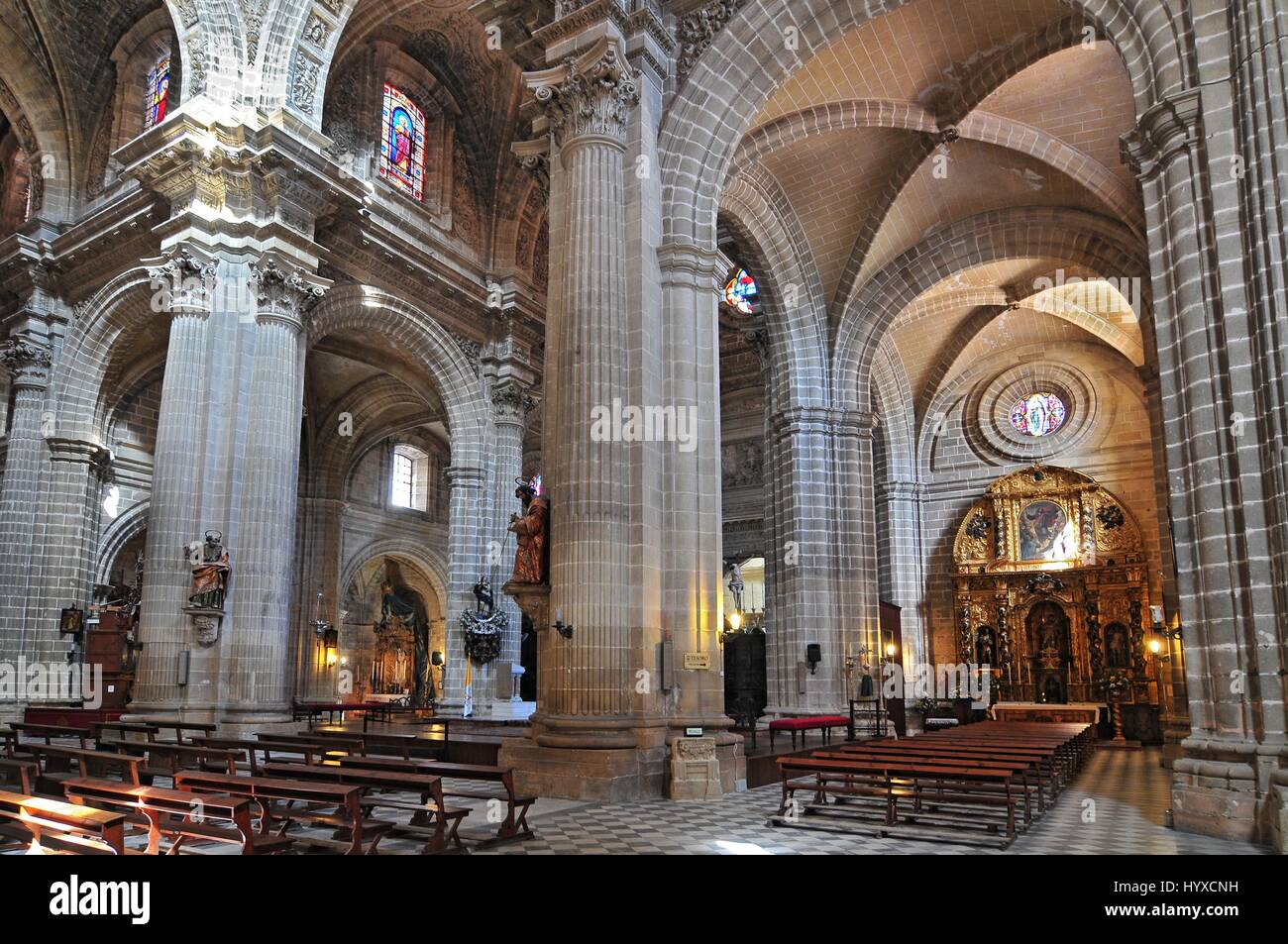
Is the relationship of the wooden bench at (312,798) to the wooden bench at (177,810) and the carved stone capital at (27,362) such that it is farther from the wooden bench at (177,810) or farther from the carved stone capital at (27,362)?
the carved stone capital at (27,362)

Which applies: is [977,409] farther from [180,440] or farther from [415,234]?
[180,440]

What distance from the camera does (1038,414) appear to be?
2708cm

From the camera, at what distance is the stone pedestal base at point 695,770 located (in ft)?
34.6

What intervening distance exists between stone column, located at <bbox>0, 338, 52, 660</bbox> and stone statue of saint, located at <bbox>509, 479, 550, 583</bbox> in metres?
14.7

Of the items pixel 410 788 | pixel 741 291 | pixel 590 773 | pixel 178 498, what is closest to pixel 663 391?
pixel 590 773

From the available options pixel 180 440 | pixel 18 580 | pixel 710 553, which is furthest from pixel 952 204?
pixel 18 580

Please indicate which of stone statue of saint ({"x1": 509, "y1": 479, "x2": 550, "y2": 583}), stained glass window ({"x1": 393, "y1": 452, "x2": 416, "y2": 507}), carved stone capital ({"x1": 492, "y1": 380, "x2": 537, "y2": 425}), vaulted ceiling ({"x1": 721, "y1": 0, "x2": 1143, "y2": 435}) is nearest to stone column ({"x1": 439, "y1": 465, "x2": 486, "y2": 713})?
carved stone capital ({"x1": 492, "y1": 380, "x2": 537, "y2": 425})

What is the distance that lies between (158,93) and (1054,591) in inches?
1010

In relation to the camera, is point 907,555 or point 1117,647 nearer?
point 1117,647

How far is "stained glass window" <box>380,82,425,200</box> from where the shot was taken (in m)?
21.7

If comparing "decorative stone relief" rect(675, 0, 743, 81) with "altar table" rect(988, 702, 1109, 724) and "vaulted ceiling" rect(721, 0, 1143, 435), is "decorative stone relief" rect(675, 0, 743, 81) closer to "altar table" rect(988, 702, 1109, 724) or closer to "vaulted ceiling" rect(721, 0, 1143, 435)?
"vaulted ceiling" rect(721, 0, 1143, 435)

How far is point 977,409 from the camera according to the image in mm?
27719

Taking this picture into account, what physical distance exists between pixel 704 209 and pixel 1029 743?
807 cm

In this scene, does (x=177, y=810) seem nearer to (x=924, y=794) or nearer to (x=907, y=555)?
(x=924, y=794)
